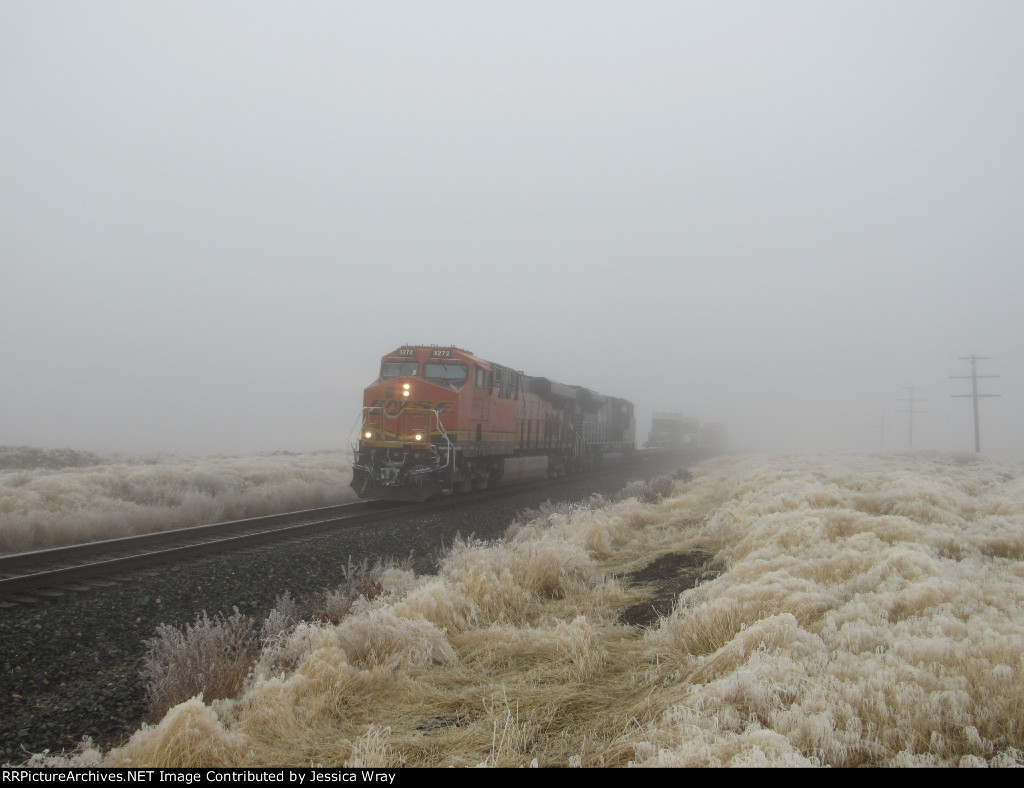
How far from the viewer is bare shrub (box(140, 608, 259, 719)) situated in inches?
192

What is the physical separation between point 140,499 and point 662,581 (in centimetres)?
1406

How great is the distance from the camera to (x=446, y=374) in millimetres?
19016

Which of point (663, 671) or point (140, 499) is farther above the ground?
point (663, 671)

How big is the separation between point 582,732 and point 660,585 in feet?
14.1

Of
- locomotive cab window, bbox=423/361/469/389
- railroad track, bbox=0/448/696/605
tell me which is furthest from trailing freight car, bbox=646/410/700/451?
railroad track, bbox=0/448/696/605

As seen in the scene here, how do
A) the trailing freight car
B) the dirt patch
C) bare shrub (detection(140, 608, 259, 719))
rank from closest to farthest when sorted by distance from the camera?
1. bare shrub (detection(140, 608, 259, 719))
2. the dirt patch
3. the trailing freight car

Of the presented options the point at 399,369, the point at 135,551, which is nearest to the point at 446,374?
the point at 399,369

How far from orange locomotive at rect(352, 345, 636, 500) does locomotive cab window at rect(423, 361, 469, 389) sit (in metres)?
0.03

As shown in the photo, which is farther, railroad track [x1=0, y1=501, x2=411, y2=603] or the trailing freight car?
the trailing freight car

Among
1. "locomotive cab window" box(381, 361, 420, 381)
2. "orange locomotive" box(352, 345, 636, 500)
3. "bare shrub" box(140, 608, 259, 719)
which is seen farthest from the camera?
"locomotive cab window" box(381, 361, 420, 381)

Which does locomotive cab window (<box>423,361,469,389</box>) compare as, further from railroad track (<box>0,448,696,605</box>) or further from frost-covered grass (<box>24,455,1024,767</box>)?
frost-covered grass (<box>24,455,1024,767</box>)

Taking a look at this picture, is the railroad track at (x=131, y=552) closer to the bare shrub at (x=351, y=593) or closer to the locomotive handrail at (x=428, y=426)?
the bare shrub at (x=351, y=593)

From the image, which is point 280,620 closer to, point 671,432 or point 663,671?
point 663,671
